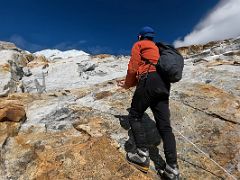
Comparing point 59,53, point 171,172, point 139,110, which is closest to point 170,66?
point 139,110

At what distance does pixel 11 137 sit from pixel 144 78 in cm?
472

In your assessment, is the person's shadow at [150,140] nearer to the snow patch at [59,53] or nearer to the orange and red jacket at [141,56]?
the orange and red jacket at [141,56]

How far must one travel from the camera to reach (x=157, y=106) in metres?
8.43

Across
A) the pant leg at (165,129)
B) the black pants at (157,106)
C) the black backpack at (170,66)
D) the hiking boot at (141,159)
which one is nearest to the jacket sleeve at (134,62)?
the black pants at (157,106)

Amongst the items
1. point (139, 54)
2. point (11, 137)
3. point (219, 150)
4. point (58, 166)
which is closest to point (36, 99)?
point (11, 137)

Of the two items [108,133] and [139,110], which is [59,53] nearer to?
[108,133]

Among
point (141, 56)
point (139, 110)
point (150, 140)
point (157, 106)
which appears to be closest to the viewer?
point (157, 106)

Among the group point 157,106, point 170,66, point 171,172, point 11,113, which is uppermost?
point 170,66

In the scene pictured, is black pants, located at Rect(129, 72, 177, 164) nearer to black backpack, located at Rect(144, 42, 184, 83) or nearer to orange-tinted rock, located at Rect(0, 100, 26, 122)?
black backpack, located at Rect(144, 42, 184, 83)

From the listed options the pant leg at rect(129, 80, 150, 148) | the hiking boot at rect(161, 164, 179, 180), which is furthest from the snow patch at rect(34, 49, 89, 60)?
the hiking boot at rect(161, 164, 179, 180)

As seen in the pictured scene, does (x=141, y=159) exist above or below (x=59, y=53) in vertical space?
above

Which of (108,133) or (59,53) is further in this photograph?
(59,53)

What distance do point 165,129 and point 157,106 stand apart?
0.63 metres

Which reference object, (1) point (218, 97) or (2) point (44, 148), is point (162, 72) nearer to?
(2) point (44, 148)
